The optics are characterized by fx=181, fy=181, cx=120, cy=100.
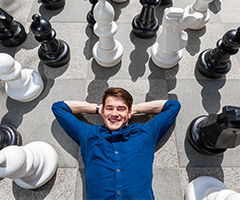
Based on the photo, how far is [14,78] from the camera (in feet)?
5.02

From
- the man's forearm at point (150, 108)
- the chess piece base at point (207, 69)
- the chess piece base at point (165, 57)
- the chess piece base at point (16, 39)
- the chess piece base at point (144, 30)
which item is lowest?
the man's forearm at point (150, 108)

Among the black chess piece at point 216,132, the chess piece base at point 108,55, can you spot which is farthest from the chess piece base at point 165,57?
the black chess piece at point 216,132

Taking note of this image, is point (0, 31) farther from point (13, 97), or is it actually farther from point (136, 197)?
point (136, 197)

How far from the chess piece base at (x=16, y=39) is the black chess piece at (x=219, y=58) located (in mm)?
1970

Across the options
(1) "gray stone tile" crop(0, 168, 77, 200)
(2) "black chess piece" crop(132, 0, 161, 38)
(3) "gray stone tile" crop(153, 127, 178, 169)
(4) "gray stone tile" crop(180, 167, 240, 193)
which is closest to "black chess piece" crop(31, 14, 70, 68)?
(2) "black chess piece" crop(132, 0, 161, 38)

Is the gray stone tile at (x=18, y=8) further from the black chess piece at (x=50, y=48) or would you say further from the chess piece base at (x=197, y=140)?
the chess piece base at (x=197, y=140)

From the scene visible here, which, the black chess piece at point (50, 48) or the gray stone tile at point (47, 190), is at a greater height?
the black chess piece at point (50, 48)

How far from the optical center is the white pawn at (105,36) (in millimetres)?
1379

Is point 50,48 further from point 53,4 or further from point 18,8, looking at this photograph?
point 18,8

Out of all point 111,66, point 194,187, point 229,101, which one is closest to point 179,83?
point 229,101

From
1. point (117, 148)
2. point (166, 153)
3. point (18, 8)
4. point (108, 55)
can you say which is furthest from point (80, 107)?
point (18, 8)

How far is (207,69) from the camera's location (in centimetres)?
181

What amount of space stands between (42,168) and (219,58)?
181 centimetres

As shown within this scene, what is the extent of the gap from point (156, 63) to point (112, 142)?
1022mm
